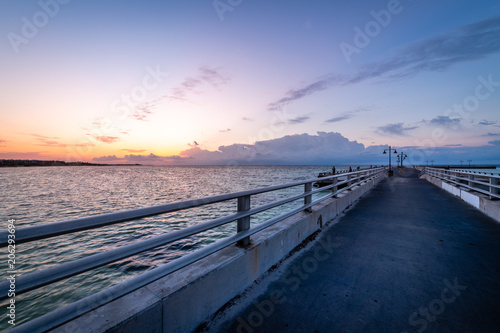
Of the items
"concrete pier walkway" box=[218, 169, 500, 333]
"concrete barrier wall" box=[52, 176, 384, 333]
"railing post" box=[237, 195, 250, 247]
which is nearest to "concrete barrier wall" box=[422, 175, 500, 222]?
"concrete pier walkway" box=[218, 169, 500, 333]

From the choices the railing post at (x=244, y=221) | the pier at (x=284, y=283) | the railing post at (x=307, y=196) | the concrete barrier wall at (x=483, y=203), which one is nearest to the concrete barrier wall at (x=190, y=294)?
the pier at (x=284, y=283)

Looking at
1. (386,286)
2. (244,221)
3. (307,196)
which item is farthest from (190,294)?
(307,196)

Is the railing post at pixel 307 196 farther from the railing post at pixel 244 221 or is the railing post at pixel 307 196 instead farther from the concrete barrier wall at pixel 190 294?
the railing post at pixel 244 221

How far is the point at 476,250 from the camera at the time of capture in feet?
15.2

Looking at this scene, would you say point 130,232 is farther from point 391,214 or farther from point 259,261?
point 391,214

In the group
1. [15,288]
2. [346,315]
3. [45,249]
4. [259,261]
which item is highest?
[15,288]

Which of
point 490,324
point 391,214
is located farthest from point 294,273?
point 391,214

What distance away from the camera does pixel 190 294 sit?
8.20ft

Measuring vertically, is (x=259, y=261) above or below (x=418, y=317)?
above

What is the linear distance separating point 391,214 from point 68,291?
10.8 metres

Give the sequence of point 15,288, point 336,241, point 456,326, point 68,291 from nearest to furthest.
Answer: point 15,288
point 456,326
point 336,241
point 68,291

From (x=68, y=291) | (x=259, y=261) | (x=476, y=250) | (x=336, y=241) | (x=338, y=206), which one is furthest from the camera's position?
(x=338, y=206)

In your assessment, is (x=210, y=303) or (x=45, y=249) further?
(x=45, y=249)

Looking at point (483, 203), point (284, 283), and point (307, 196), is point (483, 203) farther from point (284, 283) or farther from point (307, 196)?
point (284, 283)
